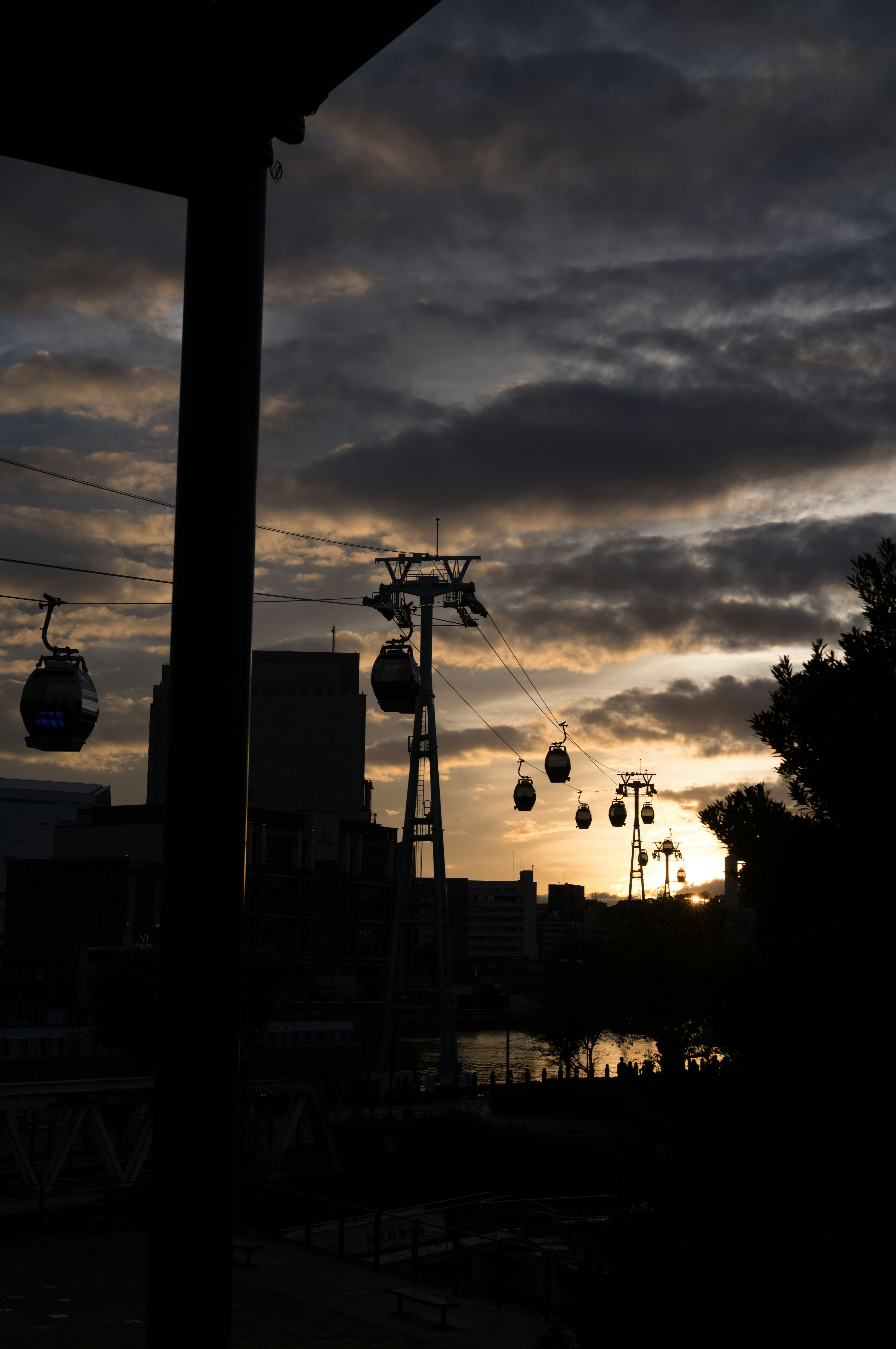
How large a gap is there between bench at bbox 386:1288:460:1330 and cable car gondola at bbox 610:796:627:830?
34.3 m

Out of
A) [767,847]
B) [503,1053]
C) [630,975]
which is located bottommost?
[503,1053]

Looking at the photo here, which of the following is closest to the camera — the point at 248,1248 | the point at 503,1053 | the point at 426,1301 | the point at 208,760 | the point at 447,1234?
the point at 208,760

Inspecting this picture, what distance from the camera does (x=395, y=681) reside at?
77.0 feet

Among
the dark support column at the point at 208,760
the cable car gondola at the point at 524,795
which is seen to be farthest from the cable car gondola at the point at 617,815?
the dark support column at the point at 208,760

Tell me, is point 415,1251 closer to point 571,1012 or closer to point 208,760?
point 208,760

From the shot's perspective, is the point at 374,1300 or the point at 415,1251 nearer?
the point at 374,1300

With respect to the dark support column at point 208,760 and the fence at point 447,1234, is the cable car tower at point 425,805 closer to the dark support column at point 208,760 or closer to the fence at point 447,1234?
the fence at point 447,1234

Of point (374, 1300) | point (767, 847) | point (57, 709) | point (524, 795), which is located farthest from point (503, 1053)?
point (767, 847)

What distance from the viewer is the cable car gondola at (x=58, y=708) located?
9.30 m

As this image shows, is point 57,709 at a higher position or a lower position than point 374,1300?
higher

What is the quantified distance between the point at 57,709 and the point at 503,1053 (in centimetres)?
11370

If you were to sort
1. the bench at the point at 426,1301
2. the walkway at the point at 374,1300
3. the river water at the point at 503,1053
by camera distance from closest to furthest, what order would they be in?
the walkway at the point at 374,1300 < the bench at the point at 426,1301 < the river water at the point at 503,1053

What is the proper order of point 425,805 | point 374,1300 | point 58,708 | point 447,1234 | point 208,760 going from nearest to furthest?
point 208,760 → point 58,708 → point 374,1300 → point 447,1234 → point 425,805

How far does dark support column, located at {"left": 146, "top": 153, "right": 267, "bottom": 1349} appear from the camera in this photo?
10.5ft
